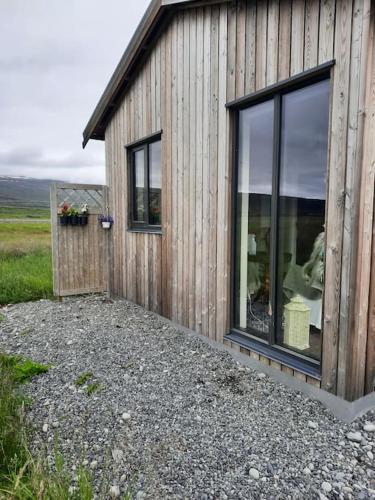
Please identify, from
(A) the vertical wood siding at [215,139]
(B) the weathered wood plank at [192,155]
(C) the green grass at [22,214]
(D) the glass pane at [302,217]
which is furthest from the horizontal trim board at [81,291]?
(C) the green grass at [22,214]

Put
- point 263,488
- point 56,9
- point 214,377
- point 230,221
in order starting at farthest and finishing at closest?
point 56,9, point 230,221, point 214,377, point 263,488

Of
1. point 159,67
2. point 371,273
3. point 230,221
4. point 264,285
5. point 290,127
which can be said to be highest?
point 159,67

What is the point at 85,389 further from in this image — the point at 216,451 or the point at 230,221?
the point at 230,221

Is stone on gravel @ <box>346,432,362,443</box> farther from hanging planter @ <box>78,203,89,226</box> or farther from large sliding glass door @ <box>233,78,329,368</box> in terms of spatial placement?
hanging planter @ <box>78,203,89,226</box>

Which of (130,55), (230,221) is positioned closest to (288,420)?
(230,221)

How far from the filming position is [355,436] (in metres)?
2.07

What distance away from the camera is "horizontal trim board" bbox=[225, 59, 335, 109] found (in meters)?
2.36

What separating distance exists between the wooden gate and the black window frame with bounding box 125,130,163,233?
0.77m

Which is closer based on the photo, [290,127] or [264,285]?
[290,127]

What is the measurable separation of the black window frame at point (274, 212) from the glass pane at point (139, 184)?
218cm

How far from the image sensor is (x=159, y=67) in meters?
4.40

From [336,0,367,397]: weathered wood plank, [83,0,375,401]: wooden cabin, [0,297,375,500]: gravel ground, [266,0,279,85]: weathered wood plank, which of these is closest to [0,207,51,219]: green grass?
[83,0,375,401]: wooden cabin

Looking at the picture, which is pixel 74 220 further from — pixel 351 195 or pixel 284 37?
pixel 351 195

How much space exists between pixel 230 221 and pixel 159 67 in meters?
2.43
